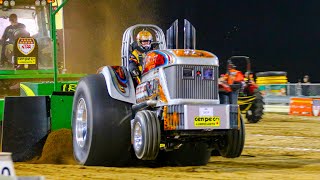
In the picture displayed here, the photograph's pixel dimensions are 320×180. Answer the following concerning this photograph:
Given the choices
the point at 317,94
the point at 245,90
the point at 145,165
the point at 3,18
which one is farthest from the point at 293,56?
the point at 145,165

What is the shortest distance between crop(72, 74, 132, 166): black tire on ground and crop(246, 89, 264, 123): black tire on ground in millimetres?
9792

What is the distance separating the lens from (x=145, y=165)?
7.62 meters

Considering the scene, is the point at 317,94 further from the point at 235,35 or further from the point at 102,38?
the point at 235,35

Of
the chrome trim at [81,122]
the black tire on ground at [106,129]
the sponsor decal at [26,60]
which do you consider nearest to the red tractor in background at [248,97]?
the sponsor decal at [26,60]

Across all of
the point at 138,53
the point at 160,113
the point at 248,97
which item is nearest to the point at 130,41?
the point at 138,53

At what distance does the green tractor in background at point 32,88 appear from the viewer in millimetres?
8070

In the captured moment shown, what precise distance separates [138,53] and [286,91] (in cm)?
1595

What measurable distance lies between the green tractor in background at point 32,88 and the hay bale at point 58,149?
0.32 feet

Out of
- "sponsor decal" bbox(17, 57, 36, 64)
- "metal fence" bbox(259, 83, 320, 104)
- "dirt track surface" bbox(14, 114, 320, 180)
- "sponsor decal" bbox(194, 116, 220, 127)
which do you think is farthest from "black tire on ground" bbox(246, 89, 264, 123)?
"sponsor decal" bbox(194, 116, 220, 127)

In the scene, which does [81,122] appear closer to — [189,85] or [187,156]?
[187,156]

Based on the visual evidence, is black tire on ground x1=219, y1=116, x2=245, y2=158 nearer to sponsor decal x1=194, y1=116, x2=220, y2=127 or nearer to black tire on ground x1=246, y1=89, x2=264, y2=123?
sponsor decal x1=194, y1=116, x2=220, y2=127

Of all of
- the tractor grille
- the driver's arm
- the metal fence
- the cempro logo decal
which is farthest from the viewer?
the metal fence

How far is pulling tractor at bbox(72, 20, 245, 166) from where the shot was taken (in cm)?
657

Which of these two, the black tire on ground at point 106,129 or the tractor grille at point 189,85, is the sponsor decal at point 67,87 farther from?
the tractor grille at point 189,85
